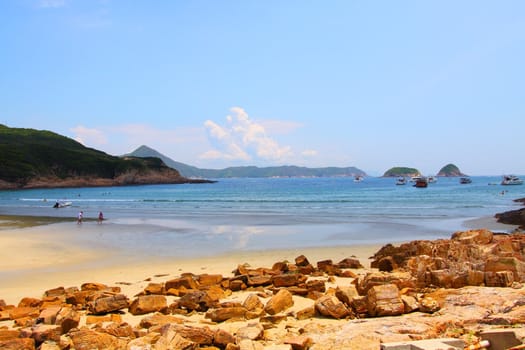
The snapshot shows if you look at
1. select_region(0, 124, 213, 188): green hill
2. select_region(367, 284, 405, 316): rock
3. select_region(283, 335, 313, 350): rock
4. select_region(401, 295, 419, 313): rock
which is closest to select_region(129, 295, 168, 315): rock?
select_region(283, 335, 313, 350): rock

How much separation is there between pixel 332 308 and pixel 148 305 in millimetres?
3845

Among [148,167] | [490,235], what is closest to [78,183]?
[148,167]

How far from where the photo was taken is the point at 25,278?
14.8m

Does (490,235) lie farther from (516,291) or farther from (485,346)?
(485,346)

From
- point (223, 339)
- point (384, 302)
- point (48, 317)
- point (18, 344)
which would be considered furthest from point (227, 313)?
point (18, 344)

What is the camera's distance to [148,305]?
9461mm

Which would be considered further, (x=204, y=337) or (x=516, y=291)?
(x=516, y=291)

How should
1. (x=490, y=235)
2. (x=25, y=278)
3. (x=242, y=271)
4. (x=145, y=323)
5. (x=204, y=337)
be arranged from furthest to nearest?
(x=490, y=235), (x=25, y=278), (x=242, y=271), (x=145, y=323), (x=204, y=337)

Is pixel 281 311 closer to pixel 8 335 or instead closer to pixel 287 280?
pixel 287 280

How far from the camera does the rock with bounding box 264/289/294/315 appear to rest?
899cm

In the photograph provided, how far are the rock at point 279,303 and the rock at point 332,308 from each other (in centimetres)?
81

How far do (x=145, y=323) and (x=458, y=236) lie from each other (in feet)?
42.3

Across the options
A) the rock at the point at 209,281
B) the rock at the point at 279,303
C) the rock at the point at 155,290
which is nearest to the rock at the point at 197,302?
the rock at the point at 279,303

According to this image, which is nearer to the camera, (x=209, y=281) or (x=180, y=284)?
(x=180, y=284)
